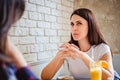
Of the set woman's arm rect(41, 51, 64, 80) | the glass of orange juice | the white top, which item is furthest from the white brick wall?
the glass of orange juice

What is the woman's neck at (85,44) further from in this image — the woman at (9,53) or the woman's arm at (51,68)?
the woman at (9,53)

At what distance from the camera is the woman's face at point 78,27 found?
5.50 ft

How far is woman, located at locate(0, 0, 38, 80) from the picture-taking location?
1.38 ft

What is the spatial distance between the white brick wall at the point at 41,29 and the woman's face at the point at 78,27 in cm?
31

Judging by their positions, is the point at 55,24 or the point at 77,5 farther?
the point at 77,5

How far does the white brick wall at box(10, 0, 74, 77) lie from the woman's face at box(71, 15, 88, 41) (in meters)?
0.31

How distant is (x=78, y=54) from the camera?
1.42m

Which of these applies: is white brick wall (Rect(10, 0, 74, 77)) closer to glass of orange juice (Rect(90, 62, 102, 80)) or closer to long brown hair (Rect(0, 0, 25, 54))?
glass of orange juice (Rect(90, 62, 102, 80))

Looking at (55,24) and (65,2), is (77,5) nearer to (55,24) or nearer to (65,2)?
(65,2)

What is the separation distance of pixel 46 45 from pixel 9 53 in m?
1.47

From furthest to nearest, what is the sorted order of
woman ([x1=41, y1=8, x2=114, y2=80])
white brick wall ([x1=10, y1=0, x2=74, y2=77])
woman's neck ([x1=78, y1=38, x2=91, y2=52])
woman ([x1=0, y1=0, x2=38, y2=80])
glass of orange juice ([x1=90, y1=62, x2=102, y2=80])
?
woman's neck ([x1=78, y1=38, x2=91, y2=52]) → woman ([x1=41, y1=8, x2=114, y2=80]) → white brick wall ([x1=10, y1=0, x2=74, y2=77]) → glass of orange juice ([x1=90, y1=62, x2=102, y2=80]) → woman ([x1=0, y1=0, x2=38, y2=80])

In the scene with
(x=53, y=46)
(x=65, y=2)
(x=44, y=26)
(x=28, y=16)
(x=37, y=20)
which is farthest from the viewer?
(x=65, y=2)

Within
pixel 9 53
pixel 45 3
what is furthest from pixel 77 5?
pixel 9 53

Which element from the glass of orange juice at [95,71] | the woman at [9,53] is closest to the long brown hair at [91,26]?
the glass of orange juice at [95,71]
